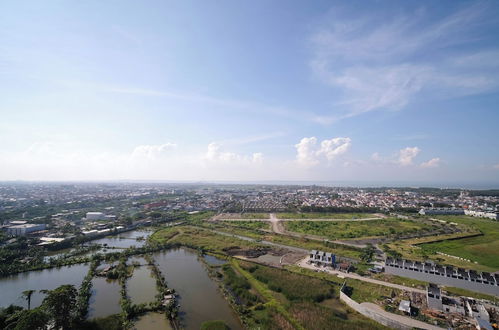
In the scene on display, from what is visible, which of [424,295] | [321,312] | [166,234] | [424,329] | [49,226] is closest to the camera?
[424,329]

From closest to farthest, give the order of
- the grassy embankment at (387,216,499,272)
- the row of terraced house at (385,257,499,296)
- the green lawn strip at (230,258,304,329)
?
the green lawn strip at (230,258,304,329), the row of terraced house at (385,257,499,296), the grassy embankment at (387,216,499,272)

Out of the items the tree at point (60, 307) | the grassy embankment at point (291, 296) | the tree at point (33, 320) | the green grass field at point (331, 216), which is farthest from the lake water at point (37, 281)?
the green grass field at point (331, 216)

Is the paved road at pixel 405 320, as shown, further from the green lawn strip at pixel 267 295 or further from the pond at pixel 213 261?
the pond at pixel 213 261

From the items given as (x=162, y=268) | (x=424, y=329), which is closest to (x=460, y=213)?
(x=424, y=329)

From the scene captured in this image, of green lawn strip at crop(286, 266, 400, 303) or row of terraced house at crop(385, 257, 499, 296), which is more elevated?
row of terraced house at crop(385, 257, 499, 296)

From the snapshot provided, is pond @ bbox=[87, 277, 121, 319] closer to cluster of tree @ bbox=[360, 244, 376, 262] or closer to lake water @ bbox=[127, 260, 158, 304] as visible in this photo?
lake water @ bbox=[127, 260, 158, 304]

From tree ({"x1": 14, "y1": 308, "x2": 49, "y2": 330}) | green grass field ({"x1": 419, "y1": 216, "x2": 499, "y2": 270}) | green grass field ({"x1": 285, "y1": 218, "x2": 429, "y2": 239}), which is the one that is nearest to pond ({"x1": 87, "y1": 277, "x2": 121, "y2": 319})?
tree ({"x1": 14, "y1": 308, "x2": 49, "y2": 330})

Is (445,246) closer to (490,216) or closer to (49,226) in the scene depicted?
(490,216)

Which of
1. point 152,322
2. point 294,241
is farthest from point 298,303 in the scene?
point 294,241
